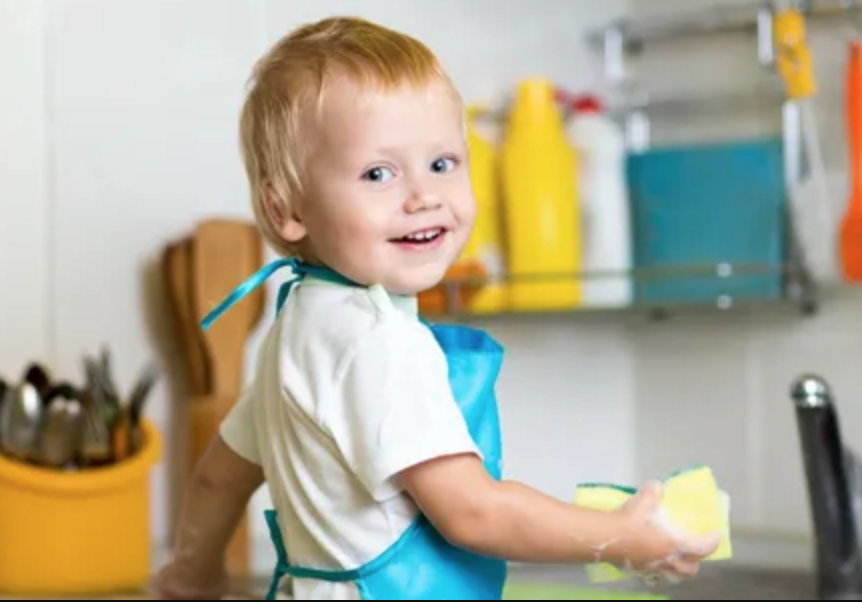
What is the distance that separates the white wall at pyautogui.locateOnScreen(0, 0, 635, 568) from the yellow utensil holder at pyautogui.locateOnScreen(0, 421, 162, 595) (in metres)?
0.05

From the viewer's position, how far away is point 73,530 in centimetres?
91

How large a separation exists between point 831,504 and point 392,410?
0.58m

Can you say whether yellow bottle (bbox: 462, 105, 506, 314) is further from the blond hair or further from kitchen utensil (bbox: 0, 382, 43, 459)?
the blond hair

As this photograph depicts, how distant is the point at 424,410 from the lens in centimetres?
54

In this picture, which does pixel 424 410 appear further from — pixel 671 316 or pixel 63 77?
pixel 671 316

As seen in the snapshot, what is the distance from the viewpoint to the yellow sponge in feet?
1.73

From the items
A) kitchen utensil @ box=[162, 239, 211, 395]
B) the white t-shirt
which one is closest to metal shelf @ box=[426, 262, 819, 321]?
kitchen utensil @ box=[162, 239, 211, 395]

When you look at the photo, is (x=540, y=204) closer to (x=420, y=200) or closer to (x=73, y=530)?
(x=73, y=530)

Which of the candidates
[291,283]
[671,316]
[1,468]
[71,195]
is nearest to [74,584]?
[1,468]

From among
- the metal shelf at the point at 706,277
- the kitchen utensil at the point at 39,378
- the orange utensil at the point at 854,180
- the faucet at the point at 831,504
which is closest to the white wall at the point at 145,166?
the kitchen utensil at the point at 39,378

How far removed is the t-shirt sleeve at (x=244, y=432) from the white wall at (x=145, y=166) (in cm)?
4

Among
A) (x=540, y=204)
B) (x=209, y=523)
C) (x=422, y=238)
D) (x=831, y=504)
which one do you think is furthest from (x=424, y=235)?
(x=540, y=204)

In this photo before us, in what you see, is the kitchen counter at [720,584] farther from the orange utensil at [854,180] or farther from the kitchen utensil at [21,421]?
the orange utensil at [854,180]

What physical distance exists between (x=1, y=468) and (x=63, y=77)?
0.30 meters
